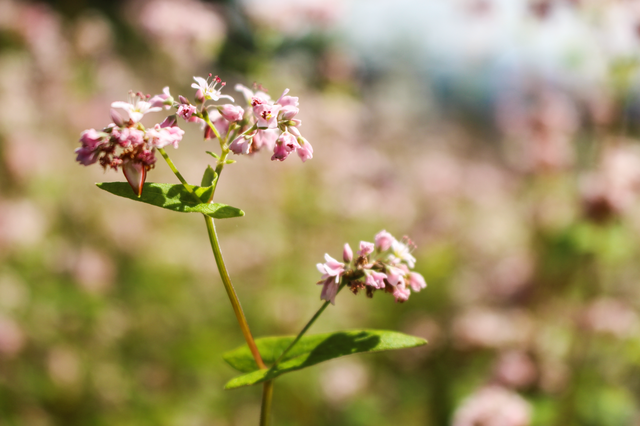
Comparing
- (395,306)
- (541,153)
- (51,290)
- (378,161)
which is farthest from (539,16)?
(51,290)

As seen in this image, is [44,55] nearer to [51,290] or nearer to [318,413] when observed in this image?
[51,290]

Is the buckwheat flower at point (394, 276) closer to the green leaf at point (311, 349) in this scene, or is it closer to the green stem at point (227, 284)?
the green leaf at point (311, 349)

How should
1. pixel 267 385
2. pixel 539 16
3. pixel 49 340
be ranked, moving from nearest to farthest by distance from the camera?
pixel 267 385 → pixel 539 16 → pixel 49 340

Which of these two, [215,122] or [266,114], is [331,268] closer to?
[266,114]

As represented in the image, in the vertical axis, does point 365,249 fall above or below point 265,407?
above

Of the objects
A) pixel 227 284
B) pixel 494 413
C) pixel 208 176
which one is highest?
pixel 208 176

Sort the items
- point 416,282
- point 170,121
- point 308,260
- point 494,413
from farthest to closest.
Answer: point 308,260
point 494,413
point 416,282
point 170,121

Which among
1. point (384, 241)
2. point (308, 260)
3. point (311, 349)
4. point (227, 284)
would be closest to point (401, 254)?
point (384, 241)
